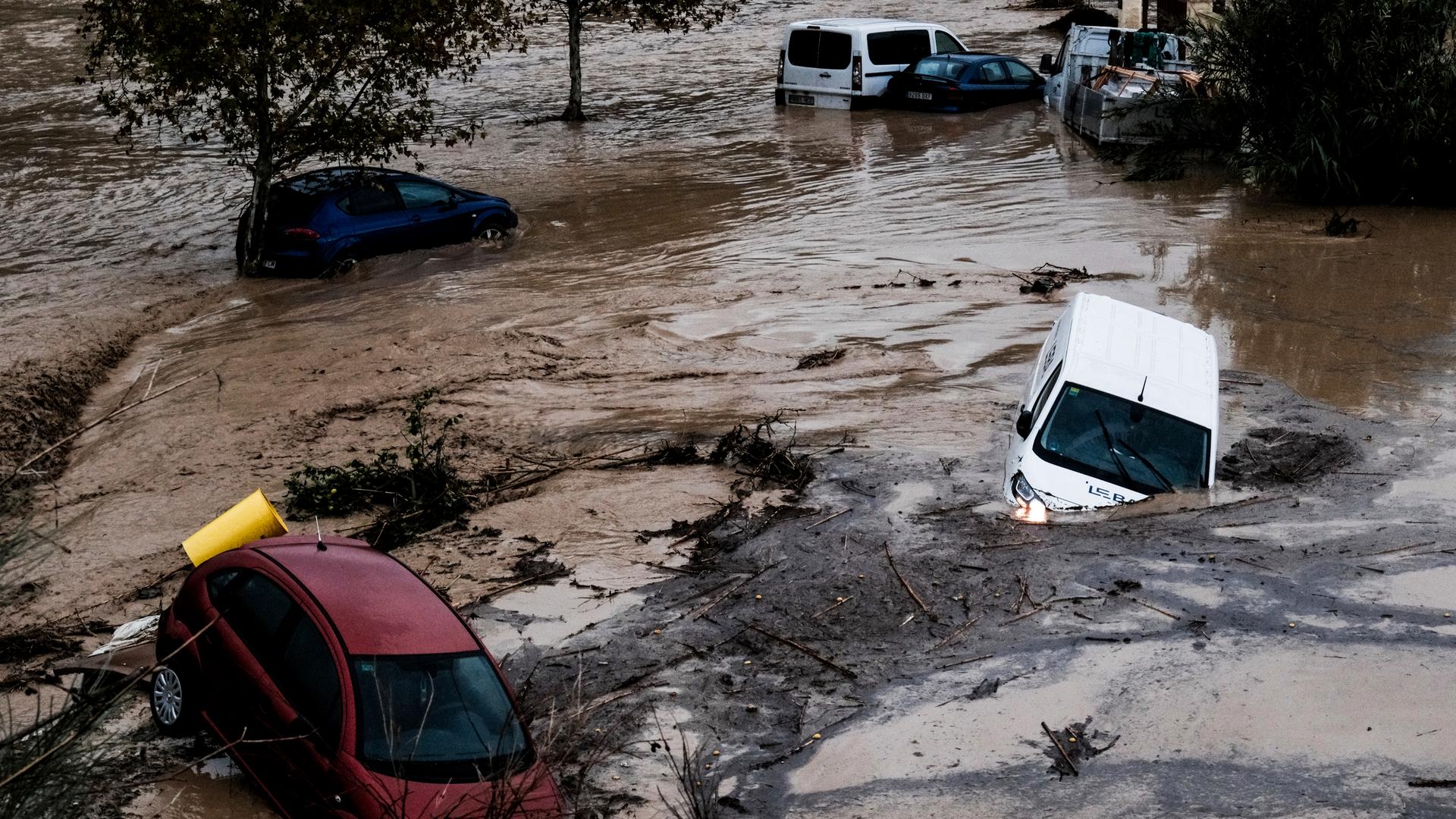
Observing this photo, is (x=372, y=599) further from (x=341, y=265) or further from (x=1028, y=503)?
(x=341, y=265)

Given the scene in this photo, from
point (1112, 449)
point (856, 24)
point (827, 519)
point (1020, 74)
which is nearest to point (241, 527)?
point (827, 519)

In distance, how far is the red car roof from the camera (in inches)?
249

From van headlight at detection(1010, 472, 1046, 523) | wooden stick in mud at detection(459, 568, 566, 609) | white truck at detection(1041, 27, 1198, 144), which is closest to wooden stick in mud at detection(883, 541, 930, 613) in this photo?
van headlight at detection(1010, 472, 1046, 523)

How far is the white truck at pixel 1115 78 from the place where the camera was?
70.6 ft

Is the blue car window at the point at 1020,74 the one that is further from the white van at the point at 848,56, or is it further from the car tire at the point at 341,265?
the car tire at the point at 341,265

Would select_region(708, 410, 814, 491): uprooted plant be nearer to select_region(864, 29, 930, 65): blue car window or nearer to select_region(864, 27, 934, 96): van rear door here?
select_region(864, 27, 934, 96): van rear door

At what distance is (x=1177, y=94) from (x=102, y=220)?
16.0 metres

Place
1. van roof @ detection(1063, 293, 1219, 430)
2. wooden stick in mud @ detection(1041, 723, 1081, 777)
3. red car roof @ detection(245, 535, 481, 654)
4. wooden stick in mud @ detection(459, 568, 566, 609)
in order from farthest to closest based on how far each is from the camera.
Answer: van roof @ detection(1063, 293, 1219, 430) < wooden stick in mud @ detection(459, 568, 566, 609) < wooden stick in mud @ detection(1041, 723, 1081, 777) < red car roof @ detection(245, 535, 481, 654)

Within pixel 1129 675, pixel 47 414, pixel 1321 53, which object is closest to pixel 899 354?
pixel 1129 675

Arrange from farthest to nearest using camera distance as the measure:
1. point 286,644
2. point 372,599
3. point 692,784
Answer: point 372,599
point 286,644
point 692,784

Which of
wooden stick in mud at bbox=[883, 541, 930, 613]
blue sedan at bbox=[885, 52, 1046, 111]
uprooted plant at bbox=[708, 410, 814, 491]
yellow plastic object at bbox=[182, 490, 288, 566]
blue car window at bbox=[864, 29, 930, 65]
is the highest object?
blue car window at bbox=[864, 29, 930, 65]

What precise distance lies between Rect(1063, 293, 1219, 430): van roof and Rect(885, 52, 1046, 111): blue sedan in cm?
1561

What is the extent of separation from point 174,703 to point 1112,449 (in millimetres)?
6286

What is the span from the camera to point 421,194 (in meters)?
17.4
